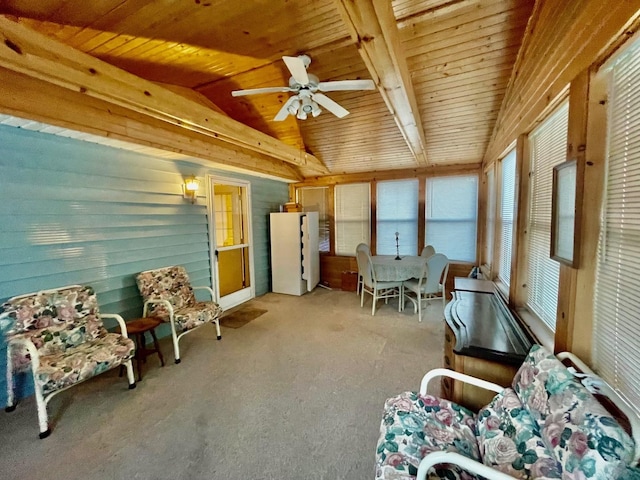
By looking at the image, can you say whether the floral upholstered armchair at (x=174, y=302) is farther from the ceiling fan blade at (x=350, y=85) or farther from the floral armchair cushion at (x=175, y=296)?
the ceiling fan blade at (x=350, y=85)

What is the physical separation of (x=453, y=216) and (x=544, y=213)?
10.6ft

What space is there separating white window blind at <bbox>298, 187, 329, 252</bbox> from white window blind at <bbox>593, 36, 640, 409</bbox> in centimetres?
494

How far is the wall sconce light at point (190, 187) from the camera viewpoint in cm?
366

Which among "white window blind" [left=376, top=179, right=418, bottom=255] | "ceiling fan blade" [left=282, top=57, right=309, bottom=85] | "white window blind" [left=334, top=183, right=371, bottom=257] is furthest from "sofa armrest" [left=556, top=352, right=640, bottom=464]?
"white window blind" [left=334, top=183, right=371, bottom=257]

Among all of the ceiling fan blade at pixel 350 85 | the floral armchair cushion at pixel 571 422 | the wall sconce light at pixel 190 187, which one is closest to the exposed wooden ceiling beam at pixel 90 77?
the wall sconce light at pixel 190 187

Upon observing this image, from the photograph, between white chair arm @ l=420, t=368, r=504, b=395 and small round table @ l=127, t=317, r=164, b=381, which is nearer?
white chair arm @ l=420, t=368, r=504, b=395

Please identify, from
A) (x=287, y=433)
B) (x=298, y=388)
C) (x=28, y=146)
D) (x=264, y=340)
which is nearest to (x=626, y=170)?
(x=287, y=433)

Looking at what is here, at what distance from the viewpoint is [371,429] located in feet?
6.20

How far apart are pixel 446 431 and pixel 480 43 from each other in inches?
116

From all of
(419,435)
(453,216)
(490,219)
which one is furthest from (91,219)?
(453,216)

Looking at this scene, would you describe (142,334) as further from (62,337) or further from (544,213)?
(544,213)

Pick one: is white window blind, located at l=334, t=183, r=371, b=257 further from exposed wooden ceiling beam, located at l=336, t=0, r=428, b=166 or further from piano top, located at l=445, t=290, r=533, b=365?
piano top, located at l=445, t=290, r=533, b=365

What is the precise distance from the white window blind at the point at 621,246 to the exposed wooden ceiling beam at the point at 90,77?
278 cm

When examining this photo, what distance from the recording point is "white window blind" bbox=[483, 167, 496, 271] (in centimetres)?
Result: 354
